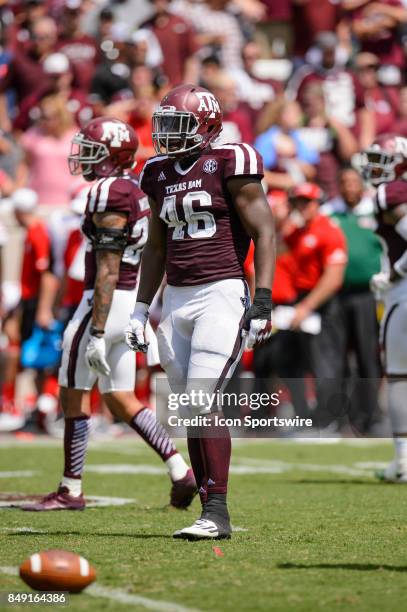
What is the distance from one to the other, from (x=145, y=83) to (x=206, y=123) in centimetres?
812

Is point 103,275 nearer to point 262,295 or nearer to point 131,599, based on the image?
point 262,295

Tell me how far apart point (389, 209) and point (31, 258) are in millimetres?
4958

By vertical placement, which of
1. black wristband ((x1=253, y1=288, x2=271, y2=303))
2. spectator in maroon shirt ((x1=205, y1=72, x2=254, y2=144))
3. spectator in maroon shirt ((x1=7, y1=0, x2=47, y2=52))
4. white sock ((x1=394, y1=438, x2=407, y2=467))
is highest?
spectator in maroon shirt ((x1=7, y1=0, x2=47, y2=52))

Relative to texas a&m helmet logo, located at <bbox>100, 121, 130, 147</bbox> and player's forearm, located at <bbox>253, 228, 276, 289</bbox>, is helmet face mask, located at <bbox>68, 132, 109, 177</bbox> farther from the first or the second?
player's forearm, located at <bbox>253, 228, 276, 289</bbox>

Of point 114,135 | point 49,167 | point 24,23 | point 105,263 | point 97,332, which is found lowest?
point 97,332

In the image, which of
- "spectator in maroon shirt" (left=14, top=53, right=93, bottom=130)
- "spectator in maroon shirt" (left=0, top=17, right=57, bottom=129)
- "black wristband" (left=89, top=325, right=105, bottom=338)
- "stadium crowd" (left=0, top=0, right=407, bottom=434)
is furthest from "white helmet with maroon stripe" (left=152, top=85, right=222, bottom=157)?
"spectator in maroon shirt" (left=0, top=17, right=57, bottom=129)

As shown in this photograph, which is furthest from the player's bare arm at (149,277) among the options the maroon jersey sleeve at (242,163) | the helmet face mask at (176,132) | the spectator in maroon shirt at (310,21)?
the spectator in maroon shirt at (310,21)

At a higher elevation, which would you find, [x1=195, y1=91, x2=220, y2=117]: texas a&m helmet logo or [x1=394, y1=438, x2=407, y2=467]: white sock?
[x1=195, y1=91, x2=220, y2=117]: texas a&m helmet logo

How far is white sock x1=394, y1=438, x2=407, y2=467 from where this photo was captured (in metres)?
8.09

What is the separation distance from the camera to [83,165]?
7.08 meters

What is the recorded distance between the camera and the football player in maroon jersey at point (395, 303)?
8.10m

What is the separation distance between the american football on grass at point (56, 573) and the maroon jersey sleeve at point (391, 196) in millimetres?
4424

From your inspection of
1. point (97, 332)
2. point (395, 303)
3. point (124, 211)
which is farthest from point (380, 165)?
point (97, 332)

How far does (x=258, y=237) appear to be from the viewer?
217 inches
